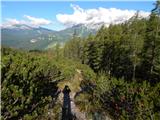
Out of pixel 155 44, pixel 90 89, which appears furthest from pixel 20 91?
pixel 155 44

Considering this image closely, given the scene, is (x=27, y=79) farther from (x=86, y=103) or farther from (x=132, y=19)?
(x=132, y=19)

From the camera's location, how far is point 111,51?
243 feet

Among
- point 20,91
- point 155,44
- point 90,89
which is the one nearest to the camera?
point 20,91

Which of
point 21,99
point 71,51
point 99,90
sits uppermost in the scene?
point 21,99

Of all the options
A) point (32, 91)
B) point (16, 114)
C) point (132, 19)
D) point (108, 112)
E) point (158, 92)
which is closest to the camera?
point (16, 114)

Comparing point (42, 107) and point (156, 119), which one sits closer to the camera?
point (156, 119)

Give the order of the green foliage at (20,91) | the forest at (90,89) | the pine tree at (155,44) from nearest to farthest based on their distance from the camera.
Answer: the green foliage at (20,91)
the forest at (90,89)
the pine tree at (155,44)

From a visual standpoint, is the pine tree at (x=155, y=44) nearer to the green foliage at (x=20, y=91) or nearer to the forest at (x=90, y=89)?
the forest at (x=90, y=89)

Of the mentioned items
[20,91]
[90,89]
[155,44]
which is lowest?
[90,89]

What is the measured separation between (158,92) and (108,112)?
10.9 m

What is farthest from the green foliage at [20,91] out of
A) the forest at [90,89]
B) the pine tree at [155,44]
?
the pine tree at [155,44]

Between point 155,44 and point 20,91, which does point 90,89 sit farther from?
point 20,91

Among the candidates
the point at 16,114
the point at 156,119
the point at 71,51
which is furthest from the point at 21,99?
the point at 71,51

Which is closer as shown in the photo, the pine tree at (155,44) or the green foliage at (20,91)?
the green foliage at (20,91)
